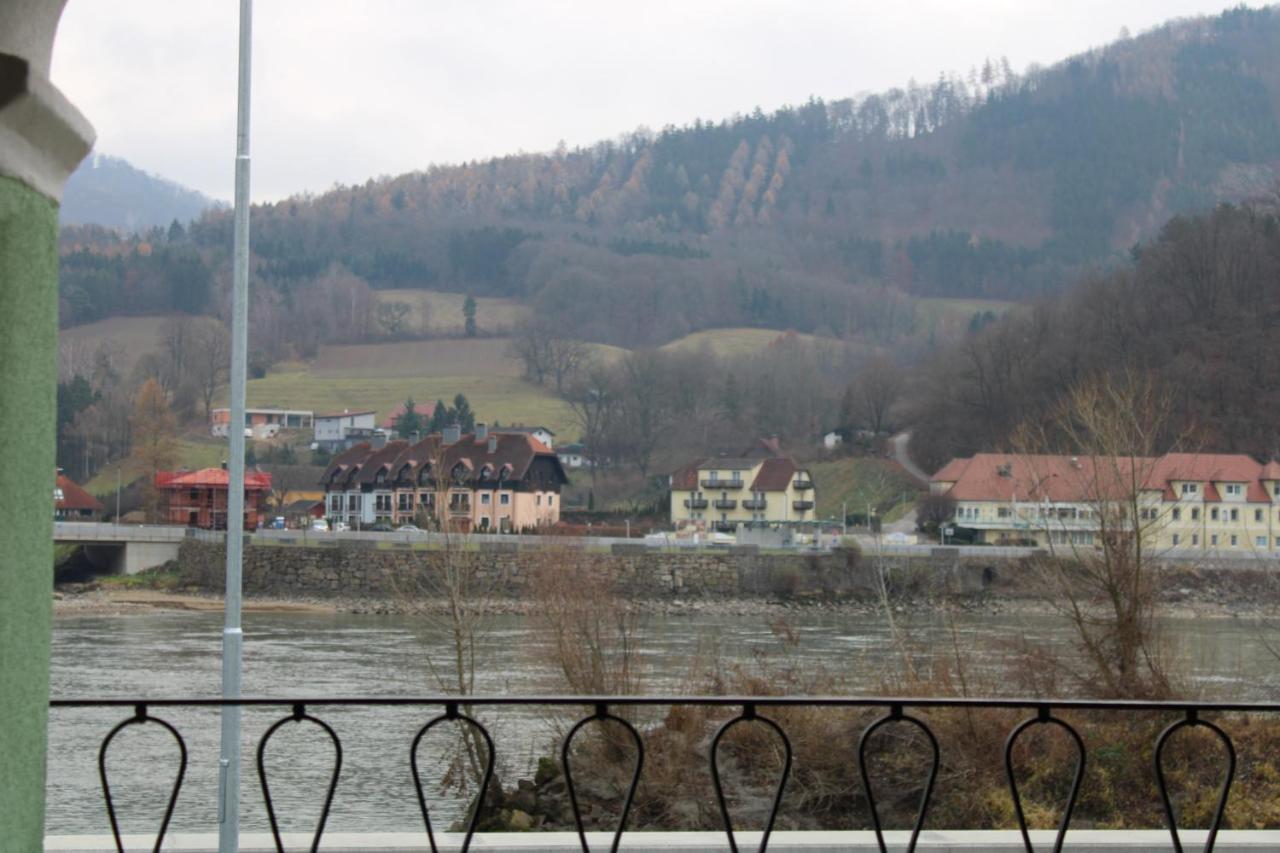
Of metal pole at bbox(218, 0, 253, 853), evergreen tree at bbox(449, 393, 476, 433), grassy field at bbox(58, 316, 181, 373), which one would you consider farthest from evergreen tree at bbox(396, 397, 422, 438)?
metal pole at bbox(218, 0, 253, 853)

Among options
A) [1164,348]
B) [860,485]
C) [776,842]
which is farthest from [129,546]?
[776,842]

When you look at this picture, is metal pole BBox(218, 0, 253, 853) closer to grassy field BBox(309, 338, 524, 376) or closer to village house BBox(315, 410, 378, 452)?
village house BBox(315, 410, 378, 452)

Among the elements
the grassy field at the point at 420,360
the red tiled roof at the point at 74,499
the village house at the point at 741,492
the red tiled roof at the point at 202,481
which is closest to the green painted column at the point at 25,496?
the red tiled roof at the point at 202,481

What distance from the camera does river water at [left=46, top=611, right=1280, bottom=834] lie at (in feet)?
54.9

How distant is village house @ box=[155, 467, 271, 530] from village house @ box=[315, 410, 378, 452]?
34307 mm

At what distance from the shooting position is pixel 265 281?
557 feet

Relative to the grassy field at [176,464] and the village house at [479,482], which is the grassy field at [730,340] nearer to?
the grassy field at [176,464]

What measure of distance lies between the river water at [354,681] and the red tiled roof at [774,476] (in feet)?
151

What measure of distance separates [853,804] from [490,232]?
171881 mm

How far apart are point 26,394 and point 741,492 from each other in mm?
89544

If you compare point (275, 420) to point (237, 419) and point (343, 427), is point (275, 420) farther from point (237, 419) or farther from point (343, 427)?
point (237, 419)

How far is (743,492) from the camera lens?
9169 centimetres

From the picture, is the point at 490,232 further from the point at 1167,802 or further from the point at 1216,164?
the point at 1167,802

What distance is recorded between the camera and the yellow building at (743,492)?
9081 centimetres
